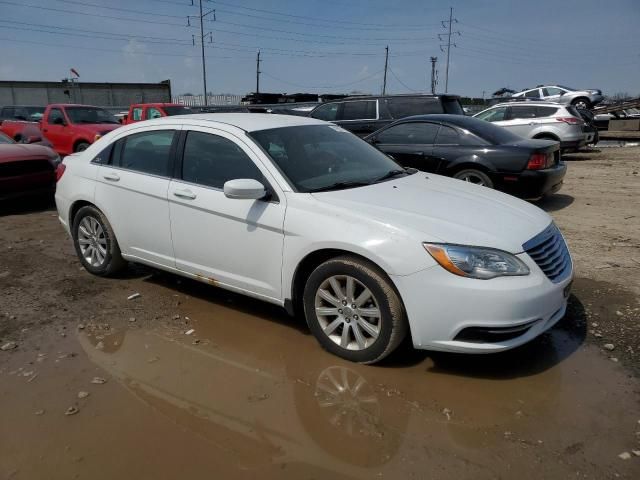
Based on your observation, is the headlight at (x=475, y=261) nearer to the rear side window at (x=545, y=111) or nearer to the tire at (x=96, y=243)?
the tire at (x=96, y=243)

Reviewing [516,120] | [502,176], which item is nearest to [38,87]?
[516,120]

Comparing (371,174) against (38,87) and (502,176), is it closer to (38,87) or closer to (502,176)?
(502,176)

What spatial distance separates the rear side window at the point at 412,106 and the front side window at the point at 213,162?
750 centimetres

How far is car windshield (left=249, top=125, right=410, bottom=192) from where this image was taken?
3.91 metres

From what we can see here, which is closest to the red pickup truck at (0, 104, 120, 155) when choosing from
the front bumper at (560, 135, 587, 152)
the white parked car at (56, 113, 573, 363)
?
the white parked car at (56, 113, 573, 363)

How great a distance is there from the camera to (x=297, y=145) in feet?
13.8

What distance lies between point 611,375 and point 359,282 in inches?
68.1

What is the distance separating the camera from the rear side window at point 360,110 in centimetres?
1174

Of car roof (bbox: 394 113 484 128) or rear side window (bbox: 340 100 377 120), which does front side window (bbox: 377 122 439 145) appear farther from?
rear side window (bbox: 340 100 377 120)

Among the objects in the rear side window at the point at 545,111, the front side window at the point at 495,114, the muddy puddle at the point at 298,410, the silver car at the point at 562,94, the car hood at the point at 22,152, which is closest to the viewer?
the muddy puddle at the point at 298,410

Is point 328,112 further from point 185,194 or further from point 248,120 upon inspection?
point 185,194

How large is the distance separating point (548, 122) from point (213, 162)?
1226 cm

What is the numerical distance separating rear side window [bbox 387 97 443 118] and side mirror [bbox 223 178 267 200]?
26.2 feet

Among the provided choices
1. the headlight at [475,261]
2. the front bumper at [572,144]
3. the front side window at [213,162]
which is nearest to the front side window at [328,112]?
the front bumper at [572,144]
